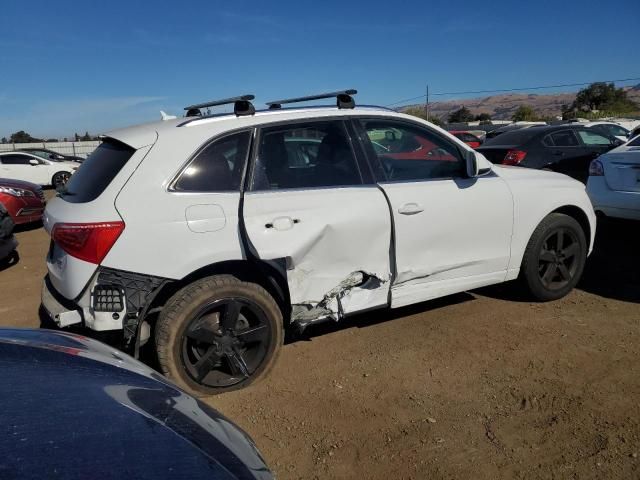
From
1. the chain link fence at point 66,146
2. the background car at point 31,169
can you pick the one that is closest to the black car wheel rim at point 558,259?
the background car at point 31,169

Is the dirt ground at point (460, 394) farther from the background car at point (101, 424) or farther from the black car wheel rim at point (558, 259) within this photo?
the background car at point (101, 424)

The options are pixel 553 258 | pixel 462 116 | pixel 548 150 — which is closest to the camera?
pixel 553 258

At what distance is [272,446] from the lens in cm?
281

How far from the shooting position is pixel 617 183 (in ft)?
19.4

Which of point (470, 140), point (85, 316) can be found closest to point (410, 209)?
point (85, 316)

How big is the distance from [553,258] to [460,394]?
1959 millimetres

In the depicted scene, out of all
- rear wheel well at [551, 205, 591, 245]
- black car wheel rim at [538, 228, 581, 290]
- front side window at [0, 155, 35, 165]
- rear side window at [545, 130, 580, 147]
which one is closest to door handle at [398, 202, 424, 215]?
black car wheel rim at [538, 228, 581, 290]

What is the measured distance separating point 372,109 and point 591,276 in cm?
311

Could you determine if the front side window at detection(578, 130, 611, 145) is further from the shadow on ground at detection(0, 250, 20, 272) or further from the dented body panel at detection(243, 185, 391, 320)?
the shadow on ground at detection(0, 250, 20, 272)

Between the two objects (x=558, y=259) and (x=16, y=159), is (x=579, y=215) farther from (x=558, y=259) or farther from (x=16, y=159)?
(x=16, y=159)

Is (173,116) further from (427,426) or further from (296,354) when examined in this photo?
(427,426)

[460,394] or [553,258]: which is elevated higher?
[553,258]

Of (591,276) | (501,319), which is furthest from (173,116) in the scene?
(591,276)

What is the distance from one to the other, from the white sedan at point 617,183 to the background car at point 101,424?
18.2 feet
